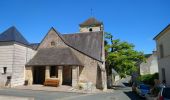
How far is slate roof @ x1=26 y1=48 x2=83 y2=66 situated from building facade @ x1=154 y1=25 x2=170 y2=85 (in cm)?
969

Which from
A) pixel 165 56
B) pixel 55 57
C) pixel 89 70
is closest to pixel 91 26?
pixel 89 70

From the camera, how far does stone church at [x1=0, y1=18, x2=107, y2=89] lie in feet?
85.8

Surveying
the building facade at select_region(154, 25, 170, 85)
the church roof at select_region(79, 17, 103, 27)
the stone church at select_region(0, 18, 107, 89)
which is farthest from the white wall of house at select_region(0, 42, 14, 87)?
the church roof at select_region(79, 17, 103, 27)

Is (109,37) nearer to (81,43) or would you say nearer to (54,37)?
(81,43)

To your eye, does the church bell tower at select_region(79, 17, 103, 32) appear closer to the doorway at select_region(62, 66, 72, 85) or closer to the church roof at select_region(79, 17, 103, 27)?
the church roof at select_region(79, 17, 103, 27)

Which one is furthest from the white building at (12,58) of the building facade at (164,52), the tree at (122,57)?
the building facade at (164,52)

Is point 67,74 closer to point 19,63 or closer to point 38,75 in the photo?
point 38,75

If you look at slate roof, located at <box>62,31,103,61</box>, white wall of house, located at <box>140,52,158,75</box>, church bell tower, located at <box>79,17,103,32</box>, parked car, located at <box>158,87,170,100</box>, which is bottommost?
parked car, located at <box>158,87,170,100</box>

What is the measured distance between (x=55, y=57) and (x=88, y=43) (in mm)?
6250

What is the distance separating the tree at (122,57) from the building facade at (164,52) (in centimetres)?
412

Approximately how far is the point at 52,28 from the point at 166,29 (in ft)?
50.2

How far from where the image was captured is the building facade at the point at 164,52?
23.3 meters

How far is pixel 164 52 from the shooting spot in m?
24.8

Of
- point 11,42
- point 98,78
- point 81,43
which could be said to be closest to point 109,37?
point 81,43
